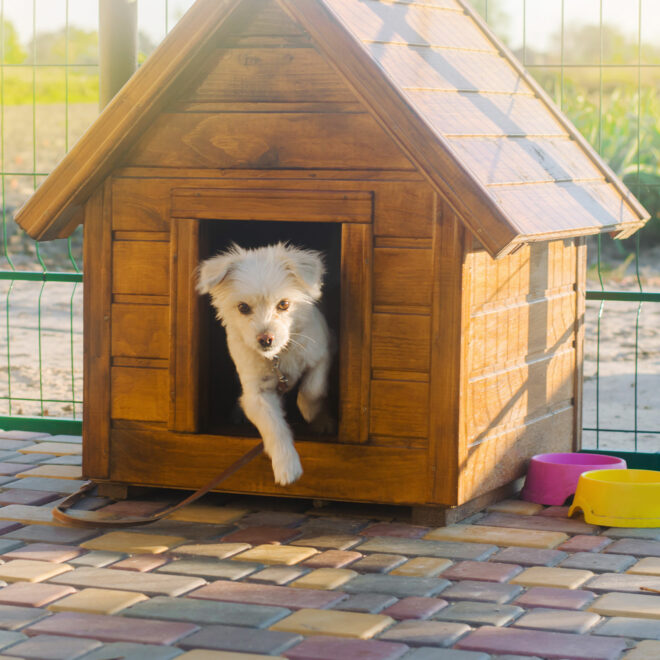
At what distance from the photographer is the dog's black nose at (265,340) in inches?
165

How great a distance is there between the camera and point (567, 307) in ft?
16.9

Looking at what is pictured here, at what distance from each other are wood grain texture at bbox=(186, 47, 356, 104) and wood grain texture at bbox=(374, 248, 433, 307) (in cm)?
59

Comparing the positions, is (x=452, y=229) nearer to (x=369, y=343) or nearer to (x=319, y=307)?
(x=369, y=343)

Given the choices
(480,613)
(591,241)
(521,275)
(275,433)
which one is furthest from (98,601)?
(591,241)

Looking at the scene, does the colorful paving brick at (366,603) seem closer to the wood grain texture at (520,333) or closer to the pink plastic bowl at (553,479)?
the wood grain texture at (520,333)

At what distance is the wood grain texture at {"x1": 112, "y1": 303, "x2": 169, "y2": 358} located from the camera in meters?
4.63

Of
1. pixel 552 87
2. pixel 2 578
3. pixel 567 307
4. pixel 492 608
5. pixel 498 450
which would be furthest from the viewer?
pixel 552 87

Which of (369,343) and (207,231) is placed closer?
(369,343)

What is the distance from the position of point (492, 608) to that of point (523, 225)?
130 centimetres

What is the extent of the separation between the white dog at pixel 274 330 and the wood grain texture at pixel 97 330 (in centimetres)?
48

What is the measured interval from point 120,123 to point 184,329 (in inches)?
32.0

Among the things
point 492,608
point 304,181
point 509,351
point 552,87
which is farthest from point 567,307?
point 552,87

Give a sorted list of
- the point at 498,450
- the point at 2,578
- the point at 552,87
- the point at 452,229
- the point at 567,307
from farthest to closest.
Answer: the point at 552,87 → the point at 567,307 → the point at 498,450 → the point at 452,229 → the point at 2,578

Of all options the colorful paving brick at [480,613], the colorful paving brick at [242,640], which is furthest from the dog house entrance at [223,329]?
the colorful paving brick at [242,640]
